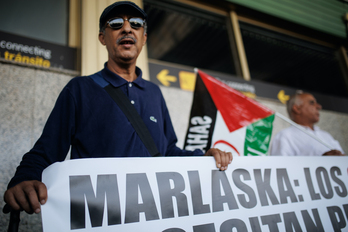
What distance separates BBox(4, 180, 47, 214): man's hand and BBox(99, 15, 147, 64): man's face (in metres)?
0.89

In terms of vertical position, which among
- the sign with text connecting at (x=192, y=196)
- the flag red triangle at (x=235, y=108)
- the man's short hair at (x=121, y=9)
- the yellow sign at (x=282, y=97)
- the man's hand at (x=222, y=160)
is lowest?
the sign with text connecting at (x=192, y=196)

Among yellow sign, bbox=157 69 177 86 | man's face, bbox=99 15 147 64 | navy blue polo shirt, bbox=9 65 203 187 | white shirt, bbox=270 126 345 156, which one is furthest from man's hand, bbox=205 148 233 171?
yellow sign, bbox=157 69 177 86

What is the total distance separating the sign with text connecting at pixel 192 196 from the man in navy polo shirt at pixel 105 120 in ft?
0.32

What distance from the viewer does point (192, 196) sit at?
4.16 ft

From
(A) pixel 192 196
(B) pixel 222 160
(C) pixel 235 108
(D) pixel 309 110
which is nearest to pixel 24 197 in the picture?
(A) pixel 192 196

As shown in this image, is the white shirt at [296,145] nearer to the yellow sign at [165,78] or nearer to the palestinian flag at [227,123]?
the palestinian flag at [227,123]

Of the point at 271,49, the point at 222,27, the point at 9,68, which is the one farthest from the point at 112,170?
the point at 271,49

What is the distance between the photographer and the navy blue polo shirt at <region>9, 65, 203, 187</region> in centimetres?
120

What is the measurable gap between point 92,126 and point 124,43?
58cm

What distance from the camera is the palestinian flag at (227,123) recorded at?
2.10m

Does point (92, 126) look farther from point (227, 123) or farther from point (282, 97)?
point (282, 97)

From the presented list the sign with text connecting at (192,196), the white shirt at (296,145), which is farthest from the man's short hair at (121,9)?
the white shirt at (296,145)

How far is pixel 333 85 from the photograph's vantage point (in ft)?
22.8

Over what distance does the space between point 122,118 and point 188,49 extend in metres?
5.29
